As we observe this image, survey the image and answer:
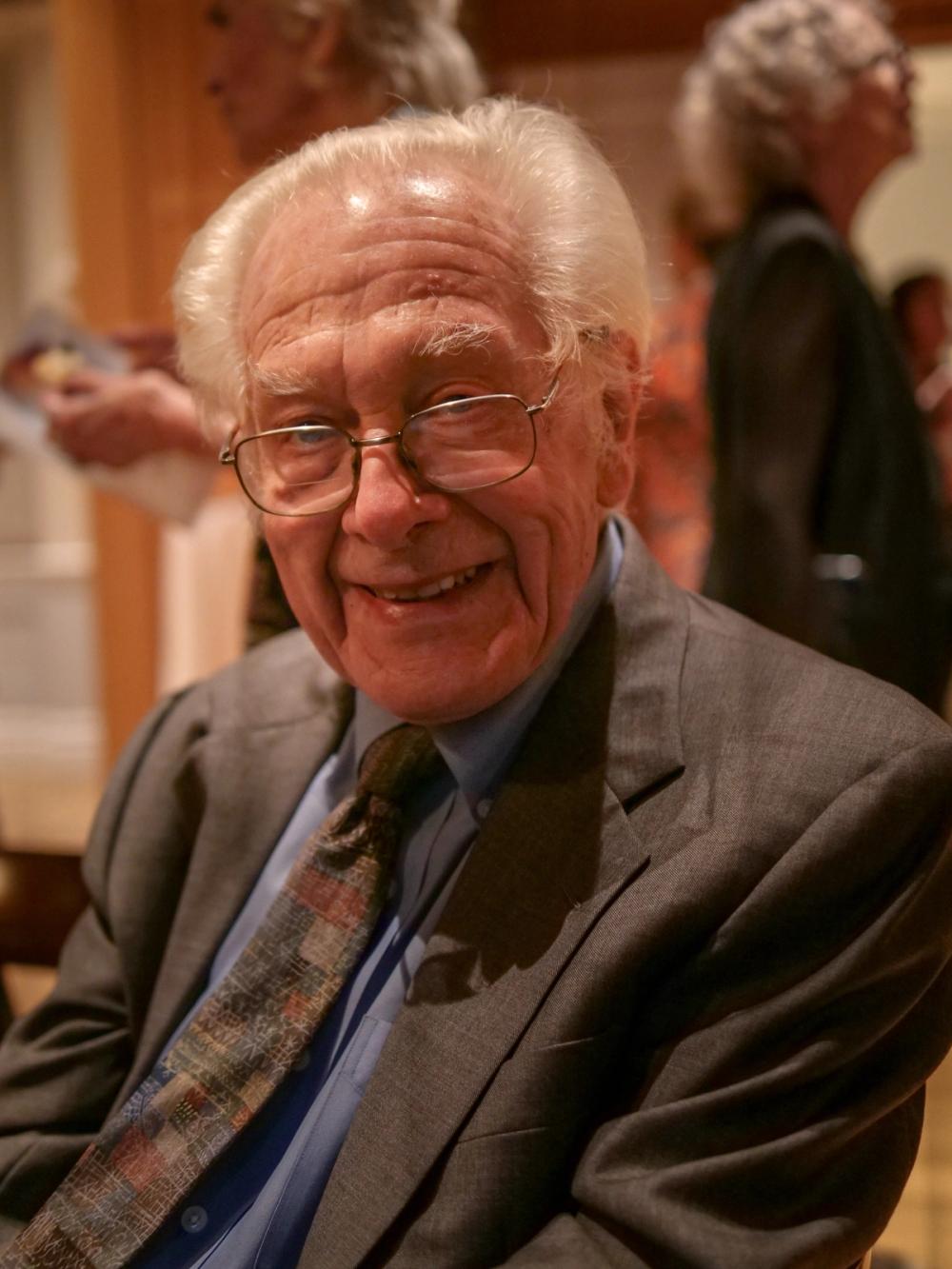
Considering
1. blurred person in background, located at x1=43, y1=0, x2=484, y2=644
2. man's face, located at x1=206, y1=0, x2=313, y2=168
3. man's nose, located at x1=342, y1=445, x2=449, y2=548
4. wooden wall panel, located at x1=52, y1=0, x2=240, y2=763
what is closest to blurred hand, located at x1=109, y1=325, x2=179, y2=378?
blurred person in background, located at x1=43, y1=0, x2=484, y2=644

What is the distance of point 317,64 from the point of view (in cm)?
190

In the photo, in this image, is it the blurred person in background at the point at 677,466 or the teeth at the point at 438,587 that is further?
the blurred person in background at the point at 677,466

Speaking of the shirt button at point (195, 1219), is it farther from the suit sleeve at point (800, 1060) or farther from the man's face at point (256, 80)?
the man's face at point (256, 80)

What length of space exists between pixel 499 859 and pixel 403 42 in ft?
4.44

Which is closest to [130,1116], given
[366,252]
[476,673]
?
[476,673]

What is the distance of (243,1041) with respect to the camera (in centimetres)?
125

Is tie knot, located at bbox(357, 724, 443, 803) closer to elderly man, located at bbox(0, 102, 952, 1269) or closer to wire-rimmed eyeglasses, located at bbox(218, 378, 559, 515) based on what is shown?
elderly man, located at bbox(0, 102, 952, 1269)

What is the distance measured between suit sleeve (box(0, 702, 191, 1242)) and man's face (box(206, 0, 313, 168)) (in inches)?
40.2

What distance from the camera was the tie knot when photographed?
130cm

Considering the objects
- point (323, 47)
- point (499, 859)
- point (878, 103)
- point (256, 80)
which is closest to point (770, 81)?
point (878, 103)

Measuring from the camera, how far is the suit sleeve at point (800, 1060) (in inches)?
39.0

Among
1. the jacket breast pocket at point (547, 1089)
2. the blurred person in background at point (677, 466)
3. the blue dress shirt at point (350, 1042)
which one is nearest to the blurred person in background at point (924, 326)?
the blurred person in background at point (677, 466)

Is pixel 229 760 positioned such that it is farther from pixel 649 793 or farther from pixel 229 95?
pixel 229 95

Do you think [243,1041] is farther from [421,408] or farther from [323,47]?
[323,47]
